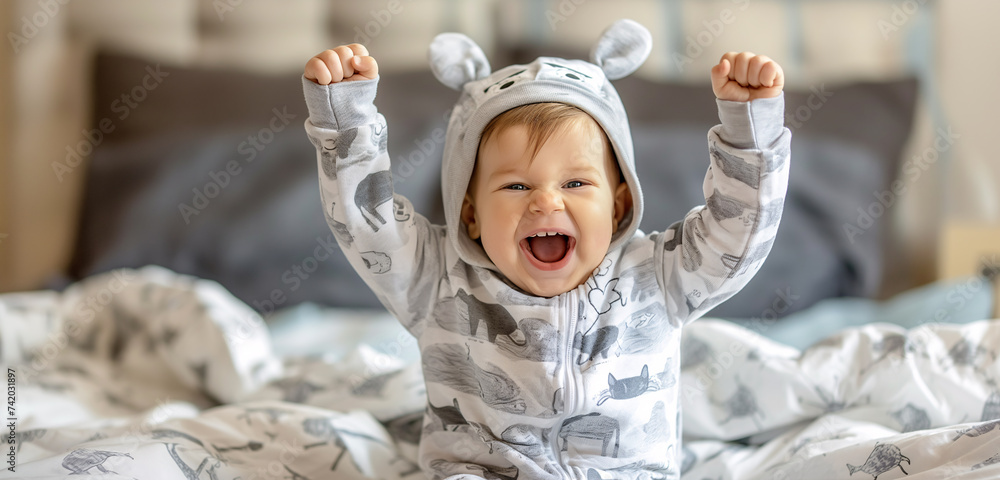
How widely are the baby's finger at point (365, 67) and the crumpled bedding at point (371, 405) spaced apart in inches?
18.1

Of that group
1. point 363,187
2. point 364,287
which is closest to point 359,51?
point 363,187

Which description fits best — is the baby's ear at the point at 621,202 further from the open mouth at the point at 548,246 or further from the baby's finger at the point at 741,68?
the baby's finger at the point at 741,68

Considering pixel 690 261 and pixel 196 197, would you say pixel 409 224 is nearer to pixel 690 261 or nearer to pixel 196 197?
pixel 690 261

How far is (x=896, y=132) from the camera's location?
5.75 ft

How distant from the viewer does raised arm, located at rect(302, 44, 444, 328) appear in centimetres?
77

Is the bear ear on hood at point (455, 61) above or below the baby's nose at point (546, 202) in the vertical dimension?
above

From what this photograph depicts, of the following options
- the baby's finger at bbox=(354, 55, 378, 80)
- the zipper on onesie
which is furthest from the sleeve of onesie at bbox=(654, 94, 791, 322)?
the baby's finger at bbox=(354, 55, 378, 80)

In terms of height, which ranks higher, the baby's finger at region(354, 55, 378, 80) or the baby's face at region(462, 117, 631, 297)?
the baby's finger at region(354, 55, 378, 80)

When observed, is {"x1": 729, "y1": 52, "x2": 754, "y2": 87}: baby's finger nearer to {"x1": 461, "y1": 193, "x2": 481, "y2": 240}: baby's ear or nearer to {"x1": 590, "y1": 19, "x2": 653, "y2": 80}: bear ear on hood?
{"x1": 590, "y1": 19, "x2": 653, "y2": 80}: bear ear on hood

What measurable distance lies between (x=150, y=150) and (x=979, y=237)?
195 centimetres

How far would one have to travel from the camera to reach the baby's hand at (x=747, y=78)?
0.71 metres

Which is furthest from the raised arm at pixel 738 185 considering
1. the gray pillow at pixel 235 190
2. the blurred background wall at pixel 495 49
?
the blurred background wall at pixel 495 49

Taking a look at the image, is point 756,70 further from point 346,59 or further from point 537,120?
point 346,59

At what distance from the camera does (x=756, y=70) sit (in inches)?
28.1
